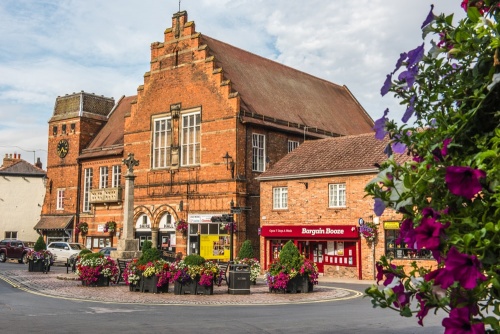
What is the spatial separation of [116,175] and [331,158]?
1877 centimetres

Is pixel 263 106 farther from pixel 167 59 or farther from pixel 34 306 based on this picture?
pixel 34 306

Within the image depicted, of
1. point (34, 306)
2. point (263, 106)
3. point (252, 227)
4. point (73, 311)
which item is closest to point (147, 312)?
point (73, 311)

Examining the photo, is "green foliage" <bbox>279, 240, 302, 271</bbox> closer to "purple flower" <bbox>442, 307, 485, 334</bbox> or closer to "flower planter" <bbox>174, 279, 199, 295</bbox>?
"flower planter" <bbox>174, 279, 199, 295</bbox>

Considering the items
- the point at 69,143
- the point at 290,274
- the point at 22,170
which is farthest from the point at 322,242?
the point at 22,170

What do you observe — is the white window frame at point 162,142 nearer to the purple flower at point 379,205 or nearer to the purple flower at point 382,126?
the purple flower at point 382,126

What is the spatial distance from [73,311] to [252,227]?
21.6 m

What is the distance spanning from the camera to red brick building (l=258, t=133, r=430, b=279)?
3045cm

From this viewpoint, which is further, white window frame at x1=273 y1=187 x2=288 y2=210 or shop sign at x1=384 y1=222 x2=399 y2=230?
white window frame at x1=273 y1=187 x2=288 y2=210

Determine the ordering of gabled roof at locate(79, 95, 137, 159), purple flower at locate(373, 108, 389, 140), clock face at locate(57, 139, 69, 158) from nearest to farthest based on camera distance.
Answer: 1. purple flower at locate(373, 108, 389, 140)
2. gabled roof at locate(79, 95, 137, 159)
3. clock face at locate(57, 139, 69, 158)

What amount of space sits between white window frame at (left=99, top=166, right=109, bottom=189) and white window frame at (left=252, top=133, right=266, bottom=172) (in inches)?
567

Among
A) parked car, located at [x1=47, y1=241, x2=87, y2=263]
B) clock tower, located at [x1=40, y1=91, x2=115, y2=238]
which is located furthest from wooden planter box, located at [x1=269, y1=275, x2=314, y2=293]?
clock tower, located at [x1=40, y1=91, x2=115, y2=238]

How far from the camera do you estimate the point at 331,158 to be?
3375 centimetres

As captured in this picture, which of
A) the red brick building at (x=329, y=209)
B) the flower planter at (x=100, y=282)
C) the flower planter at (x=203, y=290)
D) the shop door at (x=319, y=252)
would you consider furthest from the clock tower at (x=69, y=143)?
the flower planter at (x=203, y=290)

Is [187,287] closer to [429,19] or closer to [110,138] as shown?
[429,19]
